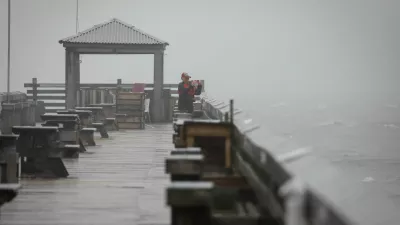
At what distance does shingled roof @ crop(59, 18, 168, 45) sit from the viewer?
2563 centimetres

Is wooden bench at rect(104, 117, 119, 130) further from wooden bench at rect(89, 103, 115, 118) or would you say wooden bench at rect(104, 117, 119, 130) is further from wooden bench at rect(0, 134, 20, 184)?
wooden bench at rect(0, 134, 20, 184)

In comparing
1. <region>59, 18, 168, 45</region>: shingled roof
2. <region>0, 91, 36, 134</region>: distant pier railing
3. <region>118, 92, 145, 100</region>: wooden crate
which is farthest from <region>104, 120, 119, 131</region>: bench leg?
<region>59, 18, 168, 45</region>: shingled roof

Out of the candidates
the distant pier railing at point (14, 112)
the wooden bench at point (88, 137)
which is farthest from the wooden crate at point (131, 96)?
the wooden bench at point (88, 137)

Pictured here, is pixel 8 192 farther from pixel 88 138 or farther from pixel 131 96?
pixel 131 96

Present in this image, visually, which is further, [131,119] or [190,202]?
[131,119]

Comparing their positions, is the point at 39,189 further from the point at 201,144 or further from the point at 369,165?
Answer: the point at 369,165

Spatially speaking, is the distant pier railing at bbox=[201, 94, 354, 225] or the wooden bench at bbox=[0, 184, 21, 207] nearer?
the distant pier railing at bbox=[201, 94, 354, 225]

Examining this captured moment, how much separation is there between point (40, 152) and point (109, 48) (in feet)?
43.7

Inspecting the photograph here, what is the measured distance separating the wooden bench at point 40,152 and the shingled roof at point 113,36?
42.1ft

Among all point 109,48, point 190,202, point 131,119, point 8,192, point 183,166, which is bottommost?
point 131,119

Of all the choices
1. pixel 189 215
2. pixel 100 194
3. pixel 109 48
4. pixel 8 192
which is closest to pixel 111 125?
pixel 109 48

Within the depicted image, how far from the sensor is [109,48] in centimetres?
2570

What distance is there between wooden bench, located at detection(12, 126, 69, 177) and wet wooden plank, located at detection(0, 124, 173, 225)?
Result: 1.01 feet

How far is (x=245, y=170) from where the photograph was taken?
28.1 ft
